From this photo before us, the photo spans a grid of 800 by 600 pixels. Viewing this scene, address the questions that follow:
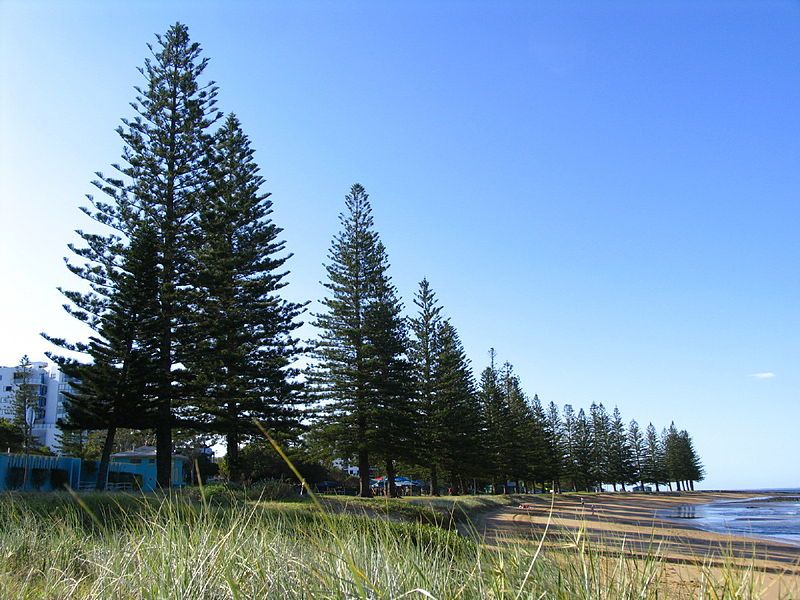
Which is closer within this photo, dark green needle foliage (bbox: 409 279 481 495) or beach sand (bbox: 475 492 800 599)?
beach sand (bbox: 475 492 800 599)

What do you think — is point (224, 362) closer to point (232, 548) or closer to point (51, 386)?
point (232, 548)

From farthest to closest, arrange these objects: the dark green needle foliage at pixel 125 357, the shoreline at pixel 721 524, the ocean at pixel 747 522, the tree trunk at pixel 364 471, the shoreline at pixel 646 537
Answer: the tree trunk at pixel 364 471
the dark green needle foliage at pixel 125 357
the ocean at pixel 747 522
the shoreline at pixel 721 524
the shoreline at pixel 646 537

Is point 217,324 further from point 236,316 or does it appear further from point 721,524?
point 721,524

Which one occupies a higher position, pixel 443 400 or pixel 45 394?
pixel 45 394

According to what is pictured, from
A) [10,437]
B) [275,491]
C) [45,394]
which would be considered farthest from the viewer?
[45,394]

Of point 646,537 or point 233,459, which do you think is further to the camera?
point 233,459

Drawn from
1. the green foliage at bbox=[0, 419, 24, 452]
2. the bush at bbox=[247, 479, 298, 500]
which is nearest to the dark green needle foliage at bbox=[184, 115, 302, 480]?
the bush at bbox=[247, 479, 298, 500]

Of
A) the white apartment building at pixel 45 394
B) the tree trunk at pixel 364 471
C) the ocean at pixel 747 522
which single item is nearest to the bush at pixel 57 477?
the tree trunk at pixel 364 471

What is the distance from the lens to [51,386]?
82.5 metres

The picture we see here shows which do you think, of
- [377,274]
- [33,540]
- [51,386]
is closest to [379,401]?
[377,274]

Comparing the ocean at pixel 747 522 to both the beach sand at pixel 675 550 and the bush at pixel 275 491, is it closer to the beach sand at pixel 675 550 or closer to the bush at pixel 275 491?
the beach sand at pixel 675 550

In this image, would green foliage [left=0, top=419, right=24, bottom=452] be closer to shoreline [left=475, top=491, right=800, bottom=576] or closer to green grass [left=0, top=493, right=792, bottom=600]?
shoreline [left=475, top=491, right=800, bottom=576]

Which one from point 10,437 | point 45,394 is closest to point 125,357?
point 10,437

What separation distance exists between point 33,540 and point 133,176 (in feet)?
52.6
